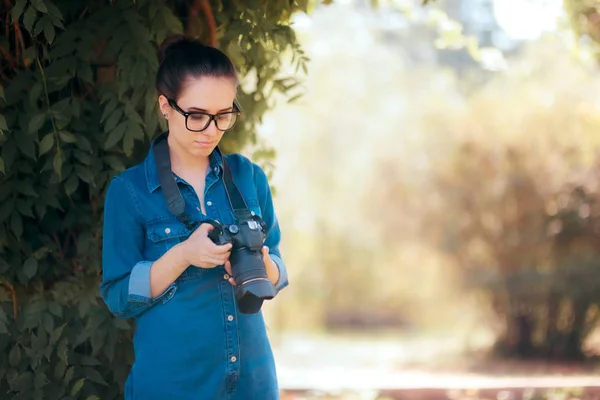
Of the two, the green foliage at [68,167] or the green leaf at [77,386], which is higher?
the green foliage at [68,167]

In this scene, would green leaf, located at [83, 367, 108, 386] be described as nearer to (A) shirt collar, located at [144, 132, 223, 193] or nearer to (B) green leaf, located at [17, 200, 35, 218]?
(B) green leaf, located at [17, 200, 35, 218]

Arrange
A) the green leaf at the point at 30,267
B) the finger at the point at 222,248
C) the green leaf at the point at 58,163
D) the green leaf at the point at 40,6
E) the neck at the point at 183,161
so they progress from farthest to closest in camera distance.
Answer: the green leaf at the point at 30,267 < the green leaf at the point at 58,163 < the green leaf at the point at 40,6 < the neck at the point at 183,161 < the finger at the point at 222,248

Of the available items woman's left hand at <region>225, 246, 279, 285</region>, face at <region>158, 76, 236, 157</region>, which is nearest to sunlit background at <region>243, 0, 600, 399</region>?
woman's left hand at <region>225, 246, 279, 285</region>

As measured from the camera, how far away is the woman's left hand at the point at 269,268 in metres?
2.36

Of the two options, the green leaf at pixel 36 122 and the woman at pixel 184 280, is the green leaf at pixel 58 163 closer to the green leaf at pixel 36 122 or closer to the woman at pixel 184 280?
the green leaf at pixel 36 122

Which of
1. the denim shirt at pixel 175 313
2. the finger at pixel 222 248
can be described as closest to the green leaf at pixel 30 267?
the denim shirt at pixel 175 313

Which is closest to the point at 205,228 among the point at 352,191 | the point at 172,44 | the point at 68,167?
the point at 172,44

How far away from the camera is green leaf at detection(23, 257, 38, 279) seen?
3330 millimetres

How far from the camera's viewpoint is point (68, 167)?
3.35 m

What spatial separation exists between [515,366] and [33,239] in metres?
6.62

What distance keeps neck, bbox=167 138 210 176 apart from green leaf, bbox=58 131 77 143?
2.83 feet

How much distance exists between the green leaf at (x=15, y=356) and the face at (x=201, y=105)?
1271mm

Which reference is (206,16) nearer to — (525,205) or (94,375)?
(94,375)

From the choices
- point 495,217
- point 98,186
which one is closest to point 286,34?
point 98,186
